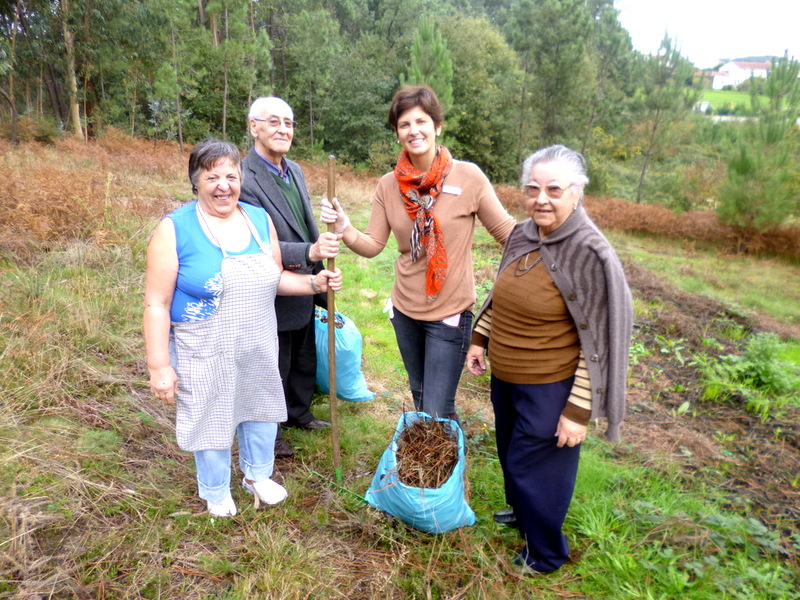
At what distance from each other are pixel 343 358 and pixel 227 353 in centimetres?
129

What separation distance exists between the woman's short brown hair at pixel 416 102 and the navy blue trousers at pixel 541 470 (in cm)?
130

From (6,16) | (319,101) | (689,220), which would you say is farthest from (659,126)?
(6,16)

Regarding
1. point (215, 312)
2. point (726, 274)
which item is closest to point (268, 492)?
point (215, 312)

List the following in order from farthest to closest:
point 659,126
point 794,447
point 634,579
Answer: point 659,126 → point 794,447 → point 634,579

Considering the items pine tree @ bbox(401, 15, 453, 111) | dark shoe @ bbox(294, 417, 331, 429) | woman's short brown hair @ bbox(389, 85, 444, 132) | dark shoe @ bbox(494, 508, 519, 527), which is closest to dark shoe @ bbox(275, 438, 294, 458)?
dark shoe @ bbox(294, 417, 331, 429)

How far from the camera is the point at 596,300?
1.76 m

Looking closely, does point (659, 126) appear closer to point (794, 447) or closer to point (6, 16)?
point (794, 447)

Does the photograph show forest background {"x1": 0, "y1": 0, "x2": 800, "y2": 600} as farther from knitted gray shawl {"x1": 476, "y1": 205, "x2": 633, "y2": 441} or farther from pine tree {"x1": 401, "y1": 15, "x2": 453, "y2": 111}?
pine tree {"x1": 401, "y1": 15, "x2": 453, "y2": 111}

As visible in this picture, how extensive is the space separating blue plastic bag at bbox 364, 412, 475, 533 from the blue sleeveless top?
1072 mm

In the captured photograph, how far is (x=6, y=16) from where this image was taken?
1545cm

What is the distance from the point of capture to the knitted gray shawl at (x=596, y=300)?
1.74 metres

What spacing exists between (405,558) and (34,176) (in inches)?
285

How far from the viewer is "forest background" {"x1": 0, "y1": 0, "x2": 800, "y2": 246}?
13.0m

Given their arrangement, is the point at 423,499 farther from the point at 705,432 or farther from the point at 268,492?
the point at 705,432
